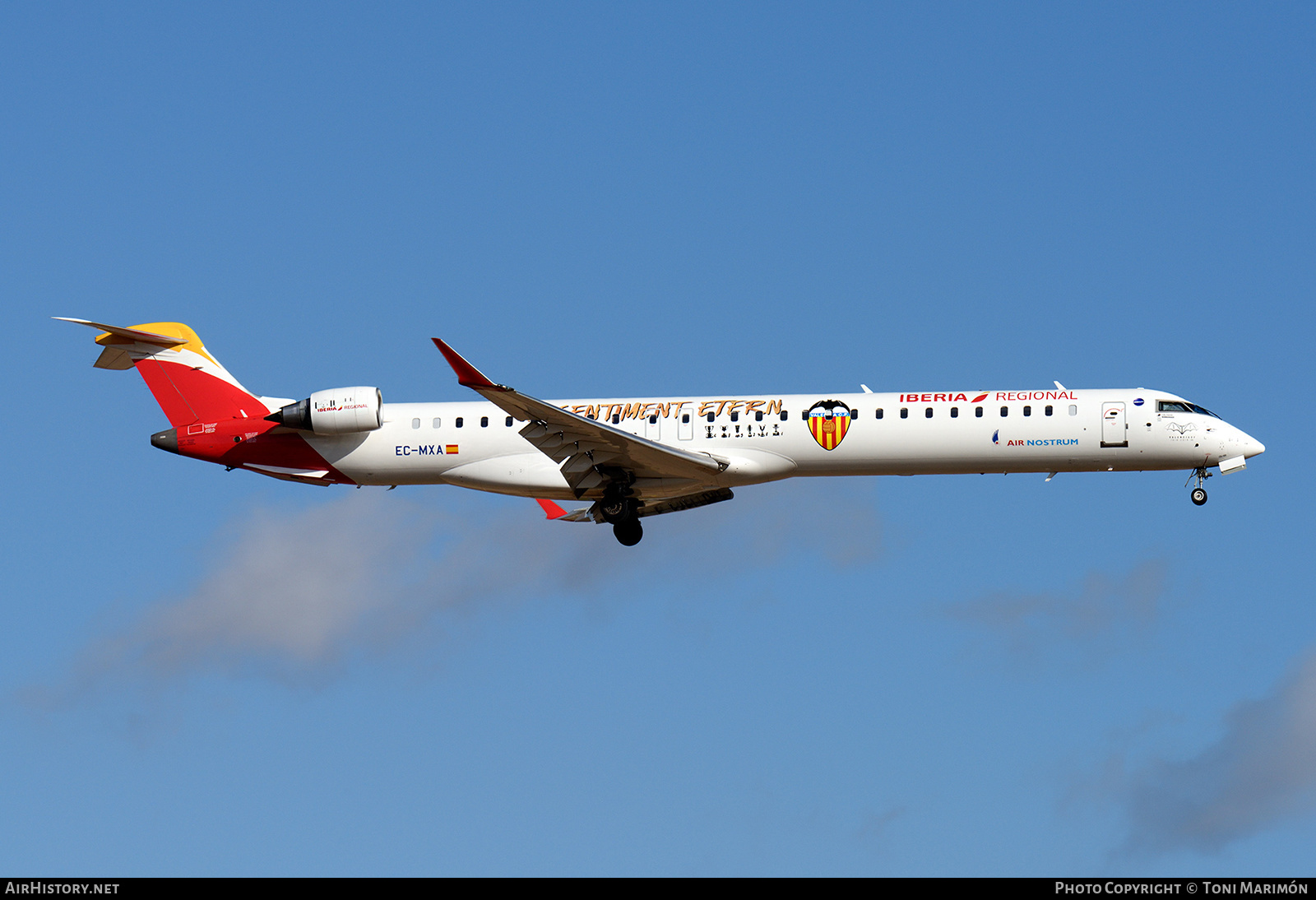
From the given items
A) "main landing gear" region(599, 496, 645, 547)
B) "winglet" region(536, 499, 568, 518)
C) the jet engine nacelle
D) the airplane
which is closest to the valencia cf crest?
the airplane

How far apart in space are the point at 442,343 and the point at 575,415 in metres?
3.89

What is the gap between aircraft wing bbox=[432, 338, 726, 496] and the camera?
36.1m

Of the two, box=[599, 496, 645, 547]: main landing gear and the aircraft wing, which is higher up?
the aircraft wing

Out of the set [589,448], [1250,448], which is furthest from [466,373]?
[1250,448]

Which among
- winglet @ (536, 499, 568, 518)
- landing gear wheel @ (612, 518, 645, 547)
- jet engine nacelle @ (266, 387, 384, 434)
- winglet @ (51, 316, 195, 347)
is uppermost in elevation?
winglet @ (51, 316, 195, 347)

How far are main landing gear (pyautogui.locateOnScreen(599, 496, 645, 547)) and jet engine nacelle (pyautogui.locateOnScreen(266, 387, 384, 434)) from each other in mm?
5670

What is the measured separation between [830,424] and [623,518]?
5.32m

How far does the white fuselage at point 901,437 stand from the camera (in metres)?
37.7

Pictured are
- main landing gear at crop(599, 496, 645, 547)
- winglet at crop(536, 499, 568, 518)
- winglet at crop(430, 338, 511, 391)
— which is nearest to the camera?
winglet at crop(430, 338, 511, 391)

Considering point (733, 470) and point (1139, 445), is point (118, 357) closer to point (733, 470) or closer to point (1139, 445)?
point (733, 470)

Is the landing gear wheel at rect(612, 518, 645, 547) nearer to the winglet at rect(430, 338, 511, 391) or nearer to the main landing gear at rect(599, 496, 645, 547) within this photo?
the main landing gear at rect(599, 496, 645, 547)
